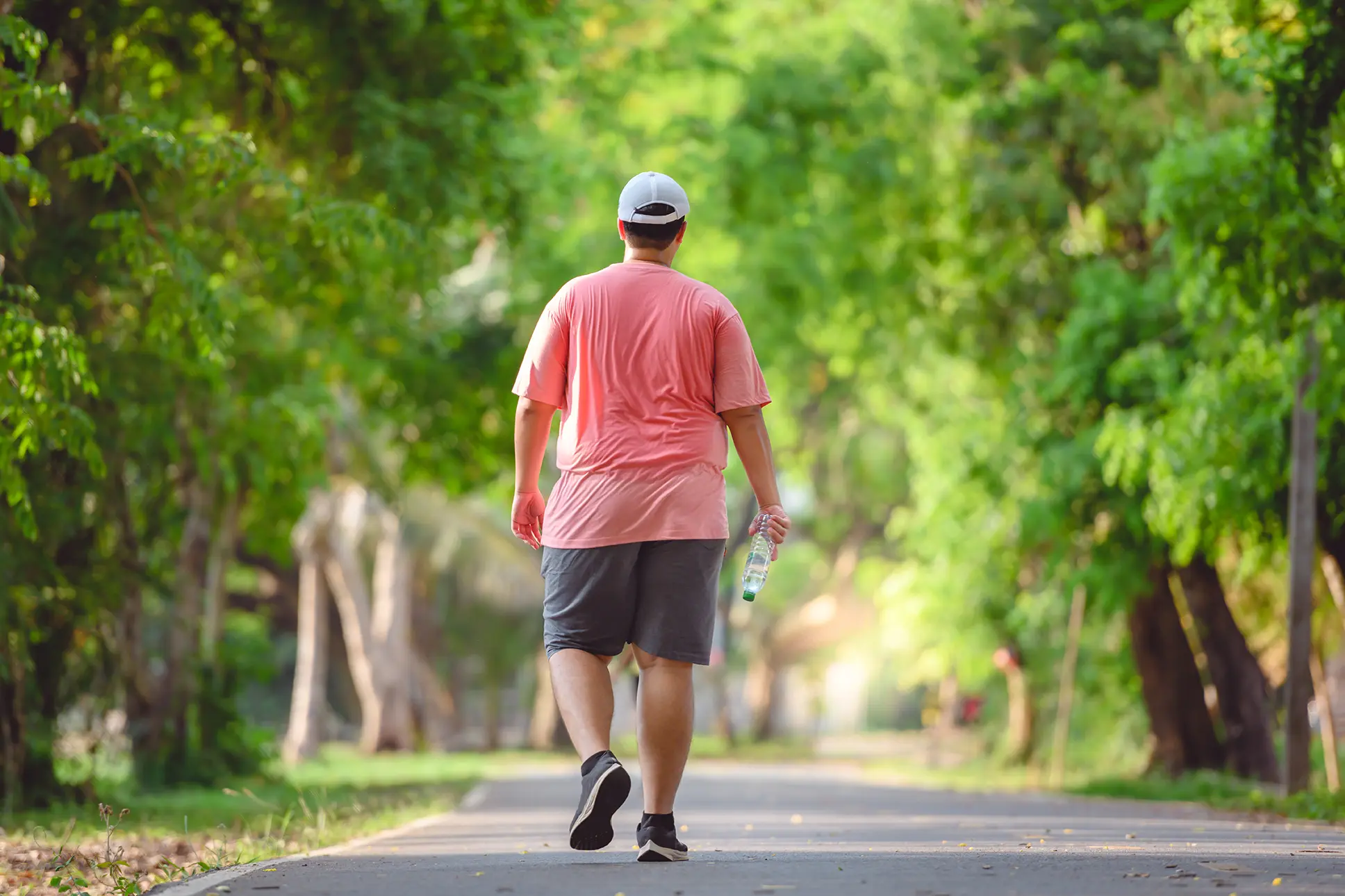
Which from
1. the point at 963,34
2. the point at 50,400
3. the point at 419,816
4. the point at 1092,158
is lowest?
the point at 419,816

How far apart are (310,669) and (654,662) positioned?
91.4 feet

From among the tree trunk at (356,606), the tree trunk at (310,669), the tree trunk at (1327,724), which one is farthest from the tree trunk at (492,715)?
the tree trunk at (1327,724)

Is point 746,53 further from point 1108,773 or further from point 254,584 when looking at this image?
point 254,584

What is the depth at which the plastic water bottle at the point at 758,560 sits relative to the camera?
6.00 meters

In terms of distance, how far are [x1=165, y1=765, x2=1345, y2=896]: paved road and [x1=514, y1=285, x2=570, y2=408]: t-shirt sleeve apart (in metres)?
1.55

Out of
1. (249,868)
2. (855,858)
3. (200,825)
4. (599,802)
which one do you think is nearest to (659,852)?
(599,802)

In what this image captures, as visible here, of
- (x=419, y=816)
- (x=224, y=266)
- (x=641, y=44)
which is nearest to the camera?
(x=419, y=816)

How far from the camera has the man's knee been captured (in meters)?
6.06

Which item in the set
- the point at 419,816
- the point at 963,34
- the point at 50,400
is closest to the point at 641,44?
the point at 963,34

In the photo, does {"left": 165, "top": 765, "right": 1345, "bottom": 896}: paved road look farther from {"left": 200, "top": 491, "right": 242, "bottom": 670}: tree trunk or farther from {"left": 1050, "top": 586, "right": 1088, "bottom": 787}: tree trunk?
{"left": 1050, "top": 586, "right": 1088, "bottom": 787}: tree trunk

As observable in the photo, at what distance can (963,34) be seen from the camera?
64.6 ft

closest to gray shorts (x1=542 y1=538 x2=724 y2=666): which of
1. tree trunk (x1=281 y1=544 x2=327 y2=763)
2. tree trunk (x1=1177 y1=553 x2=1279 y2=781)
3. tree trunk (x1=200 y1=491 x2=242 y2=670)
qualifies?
tree trunk (x1=200 y1=491 x2=242 y2=670)

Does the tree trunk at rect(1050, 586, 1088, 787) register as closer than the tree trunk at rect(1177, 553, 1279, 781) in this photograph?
No

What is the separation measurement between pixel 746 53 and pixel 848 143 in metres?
2.00
